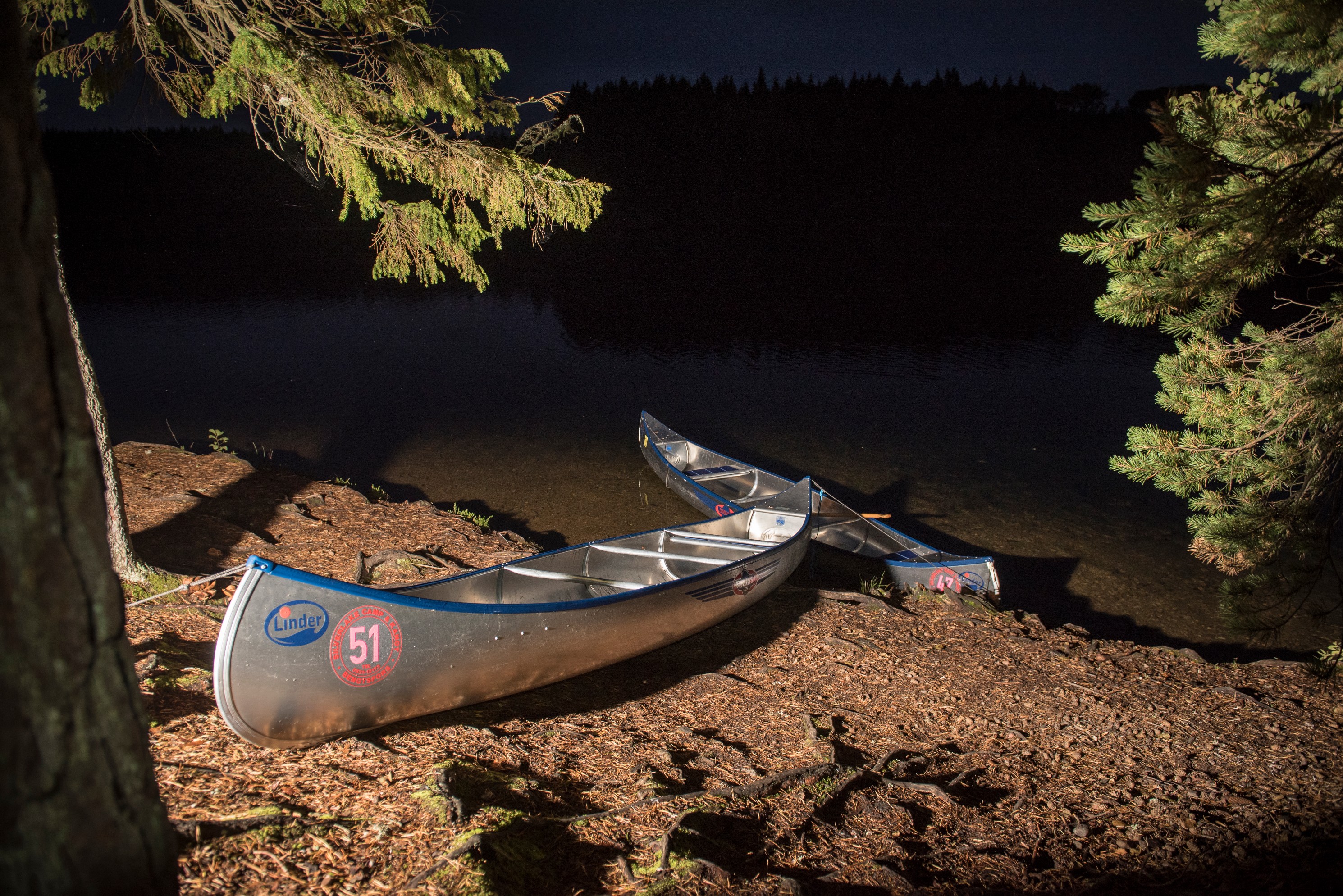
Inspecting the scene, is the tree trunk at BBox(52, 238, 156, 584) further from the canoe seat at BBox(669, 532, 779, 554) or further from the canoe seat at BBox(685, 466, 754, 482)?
the canoe seat at BBox(685, 466, 754, 482)

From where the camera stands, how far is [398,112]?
723 centimetres

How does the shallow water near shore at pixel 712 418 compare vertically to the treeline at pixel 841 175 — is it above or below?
below

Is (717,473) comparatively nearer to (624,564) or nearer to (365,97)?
(624,564)

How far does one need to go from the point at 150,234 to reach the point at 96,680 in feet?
248

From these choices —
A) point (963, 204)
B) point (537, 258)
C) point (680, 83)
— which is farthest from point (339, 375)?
point (680, 83)

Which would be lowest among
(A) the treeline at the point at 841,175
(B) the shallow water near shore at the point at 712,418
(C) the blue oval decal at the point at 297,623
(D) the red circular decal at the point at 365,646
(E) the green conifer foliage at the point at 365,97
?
(B) the shallow water near shore at the point at 712,418

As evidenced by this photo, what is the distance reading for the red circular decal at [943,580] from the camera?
8.88m

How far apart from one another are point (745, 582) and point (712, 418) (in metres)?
11.7

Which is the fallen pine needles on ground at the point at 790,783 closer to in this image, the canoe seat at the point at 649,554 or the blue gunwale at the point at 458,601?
the blue gunwale at the point at 458,601

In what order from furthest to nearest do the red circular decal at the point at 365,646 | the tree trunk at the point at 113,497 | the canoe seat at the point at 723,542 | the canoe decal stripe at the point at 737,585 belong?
the canoe seat at the point at 723,542
the canoe decal stripe at the point at 737,585
the tree trunk at the point at 113,497
the red circular decal at the point at 365,646

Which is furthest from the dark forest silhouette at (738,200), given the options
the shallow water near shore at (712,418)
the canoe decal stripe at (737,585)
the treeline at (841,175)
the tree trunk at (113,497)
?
the tree trunk at (113,497)

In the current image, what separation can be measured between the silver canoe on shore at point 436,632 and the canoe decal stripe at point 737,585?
0.01 meters

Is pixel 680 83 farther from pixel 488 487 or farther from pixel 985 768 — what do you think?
pixel 985 768

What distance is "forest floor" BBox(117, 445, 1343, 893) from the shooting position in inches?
130
